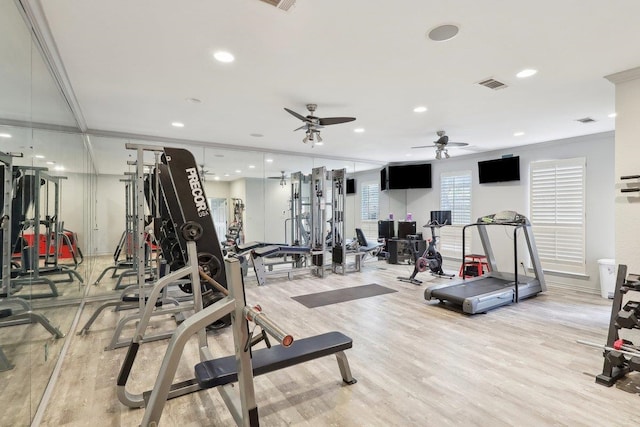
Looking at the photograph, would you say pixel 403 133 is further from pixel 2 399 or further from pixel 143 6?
pixel 2 399

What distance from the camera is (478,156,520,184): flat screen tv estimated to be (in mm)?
6570

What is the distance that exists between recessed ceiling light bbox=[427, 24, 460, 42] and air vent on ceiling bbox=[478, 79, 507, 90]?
42.9 inches

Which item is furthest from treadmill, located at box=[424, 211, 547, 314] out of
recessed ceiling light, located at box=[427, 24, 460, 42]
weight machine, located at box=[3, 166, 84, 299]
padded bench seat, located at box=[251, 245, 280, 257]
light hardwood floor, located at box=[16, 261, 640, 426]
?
weight machine, located at box=[3, 166, 84, 299]

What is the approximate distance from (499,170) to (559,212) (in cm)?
143

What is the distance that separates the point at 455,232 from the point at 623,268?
5078mm

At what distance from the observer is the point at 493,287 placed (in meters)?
4.71

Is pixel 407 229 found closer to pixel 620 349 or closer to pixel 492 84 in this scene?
pixel 492 84

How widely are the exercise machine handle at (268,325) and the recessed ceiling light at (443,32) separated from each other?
2.28 metres

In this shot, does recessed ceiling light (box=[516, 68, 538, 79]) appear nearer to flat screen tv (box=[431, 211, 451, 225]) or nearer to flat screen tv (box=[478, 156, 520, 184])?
flat screen tv (box=[431, 211, 451, 225])

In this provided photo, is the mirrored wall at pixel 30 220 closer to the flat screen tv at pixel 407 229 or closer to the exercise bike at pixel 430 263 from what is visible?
the exercise bike at pixel 430 263

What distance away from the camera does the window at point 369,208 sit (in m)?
9.34

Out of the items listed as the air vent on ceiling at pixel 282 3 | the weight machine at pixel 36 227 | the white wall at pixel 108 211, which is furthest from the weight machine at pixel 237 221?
the air vent on ceiling at pixel 282 3

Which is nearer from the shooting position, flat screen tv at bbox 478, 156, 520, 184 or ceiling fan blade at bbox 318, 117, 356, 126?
ceiling fan blade at bbox 318, 117, 356, 126

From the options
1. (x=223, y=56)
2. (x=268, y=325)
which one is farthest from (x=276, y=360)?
(x=223, y=56)
